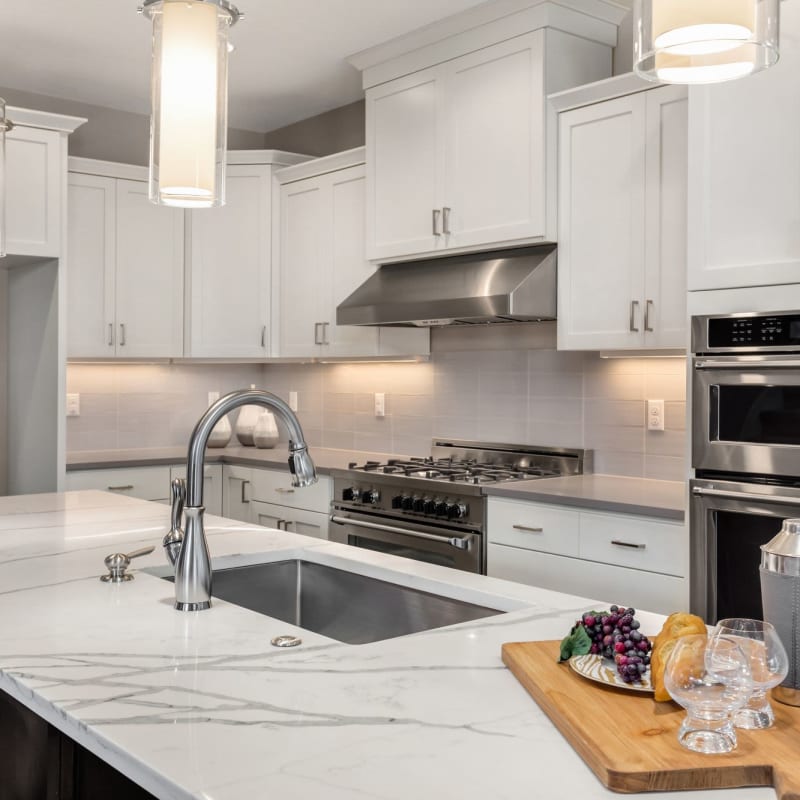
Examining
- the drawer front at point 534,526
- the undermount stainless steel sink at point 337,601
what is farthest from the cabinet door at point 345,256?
the undermount stainless steel sink at point 337,601

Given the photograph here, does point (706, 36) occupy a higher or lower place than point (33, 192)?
lower

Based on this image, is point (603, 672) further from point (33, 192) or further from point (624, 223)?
point (33, 192)

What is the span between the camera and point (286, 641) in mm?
1463

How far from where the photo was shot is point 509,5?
3531 millimetres

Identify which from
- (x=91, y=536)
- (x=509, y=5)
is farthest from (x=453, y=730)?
(x=509, y=5)

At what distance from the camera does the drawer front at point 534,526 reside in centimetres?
317

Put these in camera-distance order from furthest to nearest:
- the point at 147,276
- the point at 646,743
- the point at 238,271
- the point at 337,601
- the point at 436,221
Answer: the point at 238,271, the point at 147,276, the point at 436,221, the point at 337,601, the point at 646,743

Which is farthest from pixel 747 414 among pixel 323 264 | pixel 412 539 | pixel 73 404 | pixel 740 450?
pixel 73 404

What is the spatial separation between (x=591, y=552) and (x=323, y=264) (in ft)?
7.08

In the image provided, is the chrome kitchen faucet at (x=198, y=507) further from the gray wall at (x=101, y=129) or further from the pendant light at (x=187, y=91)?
the gray wall at (x=101, y=129)

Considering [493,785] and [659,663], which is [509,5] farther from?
[493,785]

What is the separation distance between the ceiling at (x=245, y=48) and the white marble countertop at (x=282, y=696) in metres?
2.55

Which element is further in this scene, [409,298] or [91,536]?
[409,298]

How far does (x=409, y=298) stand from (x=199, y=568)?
2.41m
